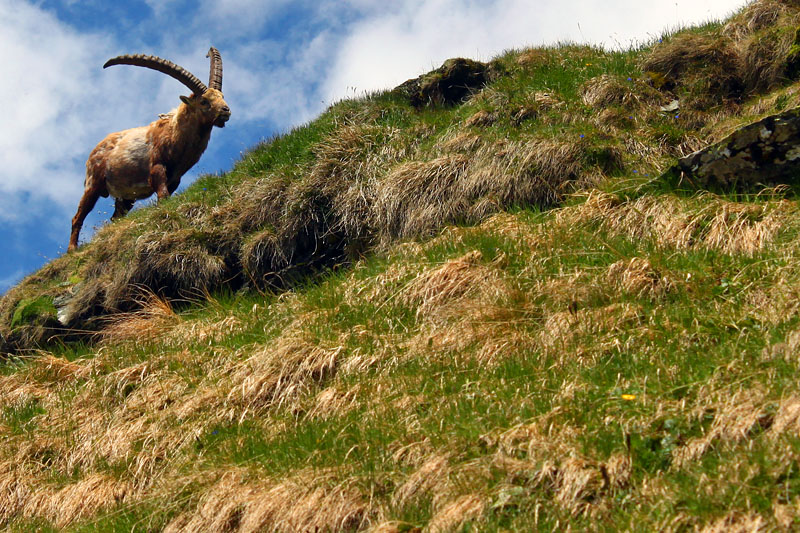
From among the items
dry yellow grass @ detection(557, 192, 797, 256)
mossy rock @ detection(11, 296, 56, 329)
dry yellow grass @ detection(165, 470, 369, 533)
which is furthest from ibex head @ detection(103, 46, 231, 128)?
dry yellow grass @ detection(165, 470, 369, 533)

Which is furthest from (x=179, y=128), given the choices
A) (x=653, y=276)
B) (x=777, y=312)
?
(x=777, y=312)

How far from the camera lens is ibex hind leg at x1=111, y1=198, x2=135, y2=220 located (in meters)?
15.2

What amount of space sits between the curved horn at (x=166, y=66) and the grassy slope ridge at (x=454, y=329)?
2.08 metres

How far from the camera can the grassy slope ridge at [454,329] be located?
4625 millimetres

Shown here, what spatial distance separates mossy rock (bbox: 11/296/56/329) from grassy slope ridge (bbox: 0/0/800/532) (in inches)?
2.3

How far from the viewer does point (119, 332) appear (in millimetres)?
10273

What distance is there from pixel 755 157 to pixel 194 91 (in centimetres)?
996

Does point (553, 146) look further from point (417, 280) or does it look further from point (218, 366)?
point (218, 366)

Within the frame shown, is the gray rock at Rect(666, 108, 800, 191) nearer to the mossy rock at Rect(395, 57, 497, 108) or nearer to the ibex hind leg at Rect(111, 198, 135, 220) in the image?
the mossy rock at Rect(395, 57, 497, 108)

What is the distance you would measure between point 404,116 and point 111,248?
194 inches

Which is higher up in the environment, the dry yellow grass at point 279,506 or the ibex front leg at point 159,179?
the ibex front leg at point 159,179

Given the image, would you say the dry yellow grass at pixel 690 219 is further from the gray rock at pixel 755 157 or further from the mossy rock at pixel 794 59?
the mossy rock at pixel 794 59

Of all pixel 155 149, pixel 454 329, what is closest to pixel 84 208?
pixel 155 149

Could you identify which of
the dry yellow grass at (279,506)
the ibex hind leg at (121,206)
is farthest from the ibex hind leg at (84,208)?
the dry yellow grass at (279,506)
